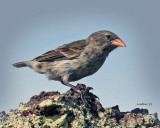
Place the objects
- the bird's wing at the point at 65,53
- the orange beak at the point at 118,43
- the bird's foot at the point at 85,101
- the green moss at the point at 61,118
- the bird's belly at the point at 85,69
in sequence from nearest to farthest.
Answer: the green moss at the point at 61,118, the bird's foot at the point at 85,101, the bird's belly at the point at 85,69, the bird's wing at the point at 65,53, the orange beak at the point at 118,43

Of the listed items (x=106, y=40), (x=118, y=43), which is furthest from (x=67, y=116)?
(x=106, y=40)

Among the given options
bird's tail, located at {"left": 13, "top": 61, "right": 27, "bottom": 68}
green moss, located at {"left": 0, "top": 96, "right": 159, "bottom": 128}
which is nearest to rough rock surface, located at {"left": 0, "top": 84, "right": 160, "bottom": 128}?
green moss, located at {"left": 0, "top": 96, "right": 159, "bottom": 128}

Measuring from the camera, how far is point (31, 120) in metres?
3.40

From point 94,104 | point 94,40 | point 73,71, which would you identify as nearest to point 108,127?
point 94,104

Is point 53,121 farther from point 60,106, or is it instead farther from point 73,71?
point 73,71

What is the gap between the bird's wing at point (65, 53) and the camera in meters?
6.32

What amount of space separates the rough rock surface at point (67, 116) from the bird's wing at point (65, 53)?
1.95m

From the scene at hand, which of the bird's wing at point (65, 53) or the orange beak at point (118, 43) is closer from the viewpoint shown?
the bird's wing at point (65, 53)

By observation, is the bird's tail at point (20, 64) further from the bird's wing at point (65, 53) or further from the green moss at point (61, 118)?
the green moss at point (61, 118)

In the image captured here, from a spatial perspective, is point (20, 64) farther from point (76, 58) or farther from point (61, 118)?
point (61, 118)

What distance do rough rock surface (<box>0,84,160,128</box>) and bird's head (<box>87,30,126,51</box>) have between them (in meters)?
2.34

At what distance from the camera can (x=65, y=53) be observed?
6449mm

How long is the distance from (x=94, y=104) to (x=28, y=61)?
123 inches

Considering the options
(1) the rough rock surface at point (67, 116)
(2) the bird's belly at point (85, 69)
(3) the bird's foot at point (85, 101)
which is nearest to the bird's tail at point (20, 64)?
(2) the bird's belly at point (85, 69)
